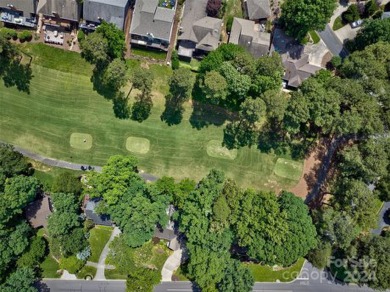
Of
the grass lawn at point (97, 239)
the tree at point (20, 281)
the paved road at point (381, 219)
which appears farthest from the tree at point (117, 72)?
the paved road at point (381, 219)

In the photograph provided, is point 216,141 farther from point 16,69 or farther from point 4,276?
point 4,276

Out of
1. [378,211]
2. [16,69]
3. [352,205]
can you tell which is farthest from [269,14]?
[16,69]

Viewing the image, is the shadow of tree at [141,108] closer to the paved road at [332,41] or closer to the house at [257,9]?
the house at [257,9]

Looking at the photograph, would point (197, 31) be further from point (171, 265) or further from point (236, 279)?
point (236, 279)

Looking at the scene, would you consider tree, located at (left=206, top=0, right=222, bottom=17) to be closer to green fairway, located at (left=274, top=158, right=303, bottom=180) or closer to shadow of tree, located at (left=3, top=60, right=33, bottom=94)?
green fairway, located at (left=274, top=158, right=303, bottom=180)

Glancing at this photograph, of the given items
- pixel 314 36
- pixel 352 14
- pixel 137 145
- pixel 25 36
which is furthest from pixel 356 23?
pixel 25 36

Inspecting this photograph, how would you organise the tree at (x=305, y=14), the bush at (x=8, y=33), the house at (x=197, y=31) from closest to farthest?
the tree at (x=305, y=14)
the bush at (x=8, y=33)
the house at (x=197, y=31)
